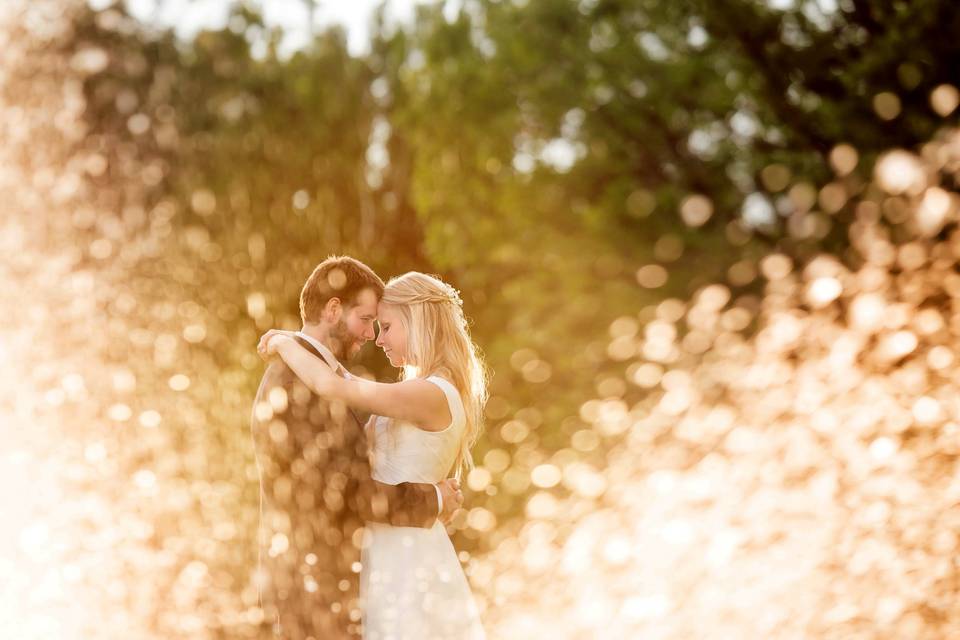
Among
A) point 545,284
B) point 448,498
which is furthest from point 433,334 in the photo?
point 545,284

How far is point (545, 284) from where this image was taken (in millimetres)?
23109

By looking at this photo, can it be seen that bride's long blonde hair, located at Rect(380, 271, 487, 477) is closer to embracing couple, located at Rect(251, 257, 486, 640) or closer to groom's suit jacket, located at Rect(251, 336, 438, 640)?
embracing couple, located at Rect(251, 257, 486, 640)

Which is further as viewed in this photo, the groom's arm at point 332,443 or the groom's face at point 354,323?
the groom's face at point 354,323

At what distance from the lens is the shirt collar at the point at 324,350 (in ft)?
20.2

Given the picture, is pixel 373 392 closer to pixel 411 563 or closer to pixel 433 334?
pixel 433 334

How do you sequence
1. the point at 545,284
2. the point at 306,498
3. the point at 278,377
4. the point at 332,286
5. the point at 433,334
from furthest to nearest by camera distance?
1. the point at 545,284
2. the point at 433,334
3. the point at 332,286
4. the point at 278,377
5. the point at 306,498

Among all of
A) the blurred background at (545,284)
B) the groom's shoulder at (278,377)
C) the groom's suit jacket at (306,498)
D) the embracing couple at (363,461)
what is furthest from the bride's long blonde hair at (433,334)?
the blurred background at (545,284)

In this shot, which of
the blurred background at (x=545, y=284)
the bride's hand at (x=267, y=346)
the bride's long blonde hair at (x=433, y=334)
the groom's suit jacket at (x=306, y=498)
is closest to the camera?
the groom's suit jacket at (x=306, y=498)

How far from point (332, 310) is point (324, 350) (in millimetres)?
217

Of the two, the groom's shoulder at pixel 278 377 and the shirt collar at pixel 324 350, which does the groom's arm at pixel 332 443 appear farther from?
the shirt collar at pixel 324 350

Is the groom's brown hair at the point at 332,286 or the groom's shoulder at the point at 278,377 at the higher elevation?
the groom's brown hair at the point at 332,286

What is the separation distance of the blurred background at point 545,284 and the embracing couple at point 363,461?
16.7 ft

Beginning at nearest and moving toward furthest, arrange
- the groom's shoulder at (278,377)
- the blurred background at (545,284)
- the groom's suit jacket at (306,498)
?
the groom's suit jacket at (306,498)
the groom's shoulder at (278,377)
the blurred background at (545,284)

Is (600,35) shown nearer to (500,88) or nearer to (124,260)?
(500,88)
